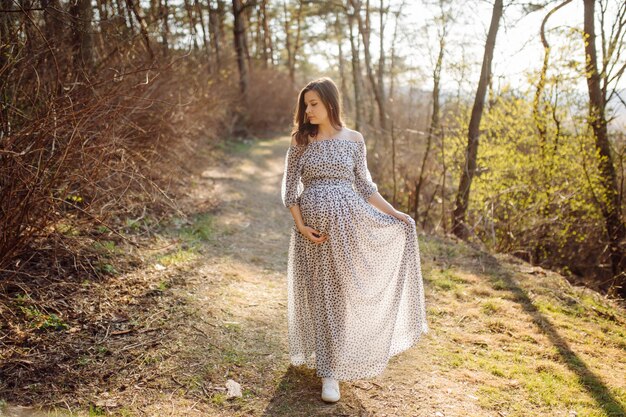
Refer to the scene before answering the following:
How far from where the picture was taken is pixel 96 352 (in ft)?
10.5

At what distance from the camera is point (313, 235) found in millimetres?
3047

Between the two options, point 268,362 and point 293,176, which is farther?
point 268,362

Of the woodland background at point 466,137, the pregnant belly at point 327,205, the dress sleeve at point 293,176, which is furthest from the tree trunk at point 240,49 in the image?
the pregnant belly at point 327,205

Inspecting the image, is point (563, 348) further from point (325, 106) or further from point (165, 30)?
point (165, 30)

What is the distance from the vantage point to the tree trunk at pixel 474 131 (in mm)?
7684

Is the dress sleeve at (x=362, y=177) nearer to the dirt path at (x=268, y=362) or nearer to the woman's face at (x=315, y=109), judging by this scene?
the woman's face at (x=315, y=109)

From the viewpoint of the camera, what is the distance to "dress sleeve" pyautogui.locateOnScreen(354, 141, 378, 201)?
3271 mm

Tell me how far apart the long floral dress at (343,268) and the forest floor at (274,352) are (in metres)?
0.34

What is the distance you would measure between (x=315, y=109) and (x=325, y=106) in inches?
2.8

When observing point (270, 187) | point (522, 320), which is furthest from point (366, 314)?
point (270, 187)

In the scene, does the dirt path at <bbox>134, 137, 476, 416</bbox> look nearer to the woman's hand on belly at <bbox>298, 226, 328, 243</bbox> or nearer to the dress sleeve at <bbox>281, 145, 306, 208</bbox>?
the woman's hand on belly at <bbox>298, 226, 328, 243</bbox>

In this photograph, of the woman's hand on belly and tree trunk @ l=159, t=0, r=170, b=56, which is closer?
the woman's hand on belly

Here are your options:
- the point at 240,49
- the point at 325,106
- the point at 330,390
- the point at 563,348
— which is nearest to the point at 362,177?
the point at 325,106

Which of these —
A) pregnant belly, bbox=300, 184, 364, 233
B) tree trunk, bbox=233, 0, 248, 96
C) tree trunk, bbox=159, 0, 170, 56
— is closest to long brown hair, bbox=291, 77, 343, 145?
pregnant belly, bbox=300, 184, 364, 233
